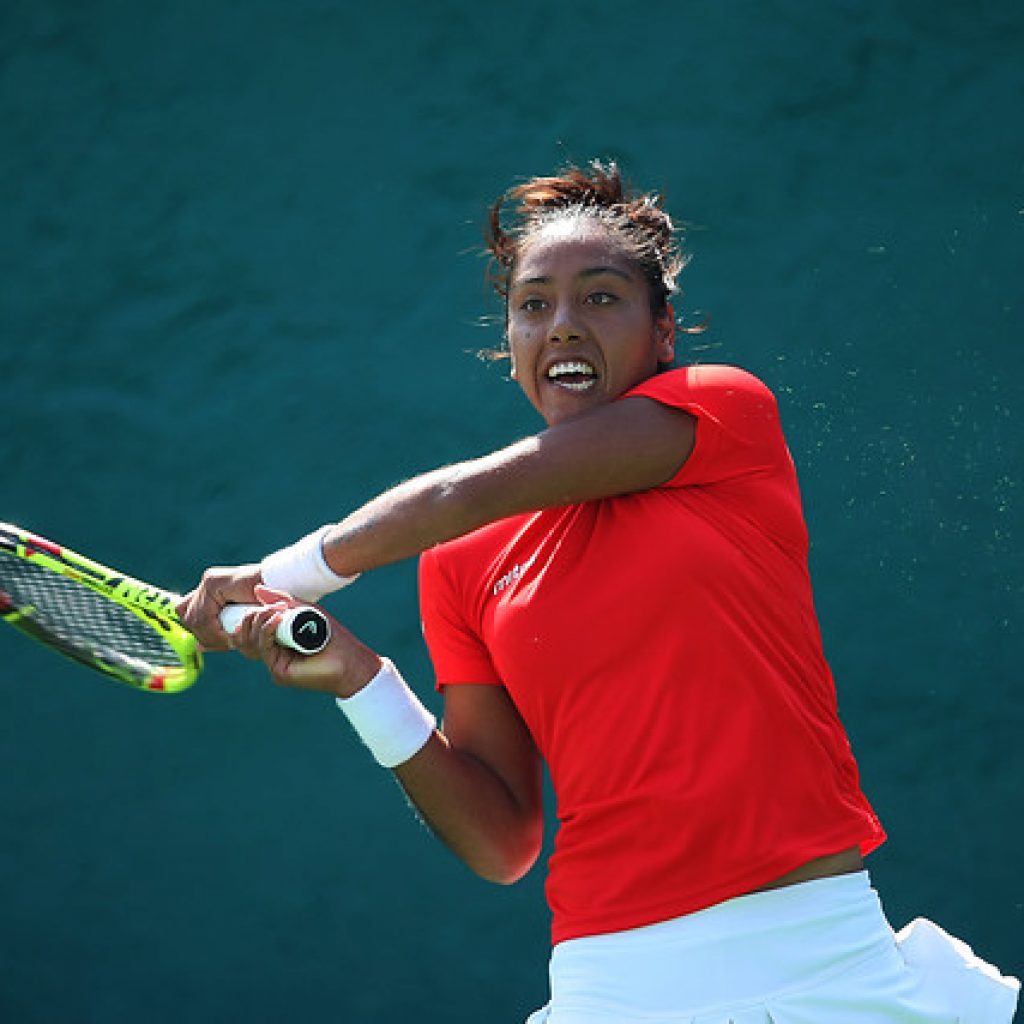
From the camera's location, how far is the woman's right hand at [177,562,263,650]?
8.33ft

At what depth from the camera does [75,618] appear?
3.08 m

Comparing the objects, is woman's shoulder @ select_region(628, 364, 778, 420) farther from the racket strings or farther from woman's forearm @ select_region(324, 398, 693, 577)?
the racket strings

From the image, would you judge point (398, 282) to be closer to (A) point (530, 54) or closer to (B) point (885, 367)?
(A) point (530, 54)

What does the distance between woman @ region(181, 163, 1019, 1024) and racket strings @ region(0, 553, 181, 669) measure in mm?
466

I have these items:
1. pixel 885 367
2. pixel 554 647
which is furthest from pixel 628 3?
pixel 554 647

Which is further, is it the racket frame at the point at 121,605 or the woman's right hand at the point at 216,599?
the racket frame at the point at 121,605

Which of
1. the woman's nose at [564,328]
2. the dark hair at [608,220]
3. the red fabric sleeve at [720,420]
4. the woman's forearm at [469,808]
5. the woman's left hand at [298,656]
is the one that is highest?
the dark hair at [608,220]

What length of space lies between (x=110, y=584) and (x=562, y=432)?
938 mm

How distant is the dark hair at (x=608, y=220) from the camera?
264 centimetres

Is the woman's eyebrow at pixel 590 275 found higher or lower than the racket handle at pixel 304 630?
higher

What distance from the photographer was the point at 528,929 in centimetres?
454

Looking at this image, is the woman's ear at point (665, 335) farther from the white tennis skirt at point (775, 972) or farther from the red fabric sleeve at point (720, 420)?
the white tennis skirt at point (775, 972)

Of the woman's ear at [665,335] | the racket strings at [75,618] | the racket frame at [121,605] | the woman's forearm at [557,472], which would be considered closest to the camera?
the woman's forearm at [557,472]

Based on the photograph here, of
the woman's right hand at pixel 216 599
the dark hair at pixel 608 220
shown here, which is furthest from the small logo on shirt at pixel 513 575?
the dark hair at pixel 608 220
